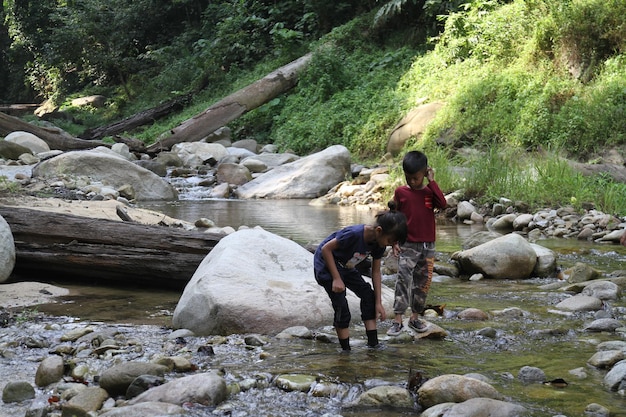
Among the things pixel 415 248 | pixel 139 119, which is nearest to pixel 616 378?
pixel 415 248

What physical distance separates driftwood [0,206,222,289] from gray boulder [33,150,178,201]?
7169 mm

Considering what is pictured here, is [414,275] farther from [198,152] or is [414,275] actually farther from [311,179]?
[198,152]

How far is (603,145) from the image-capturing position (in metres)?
12.3

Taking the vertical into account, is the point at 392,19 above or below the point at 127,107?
above

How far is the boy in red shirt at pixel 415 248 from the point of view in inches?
196

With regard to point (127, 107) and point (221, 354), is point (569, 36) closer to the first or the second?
point (221, 354)

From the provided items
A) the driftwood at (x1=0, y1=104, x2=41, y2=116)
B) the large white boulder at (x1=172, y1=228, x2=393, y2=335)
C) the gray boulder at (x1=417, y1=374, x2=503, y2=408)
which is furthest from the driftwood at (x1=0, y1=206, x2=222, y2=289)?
the driftwood at (x1=0, y1=104, x2=41, y2=116)

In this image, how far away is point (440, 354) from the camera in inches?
175

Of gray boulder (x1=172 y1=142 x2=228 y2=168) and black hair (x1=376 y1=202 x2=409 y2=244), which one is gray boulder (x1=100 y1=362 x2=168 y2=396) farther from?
gray boulder (x1=172 y1=142 x2=228 y2=168)

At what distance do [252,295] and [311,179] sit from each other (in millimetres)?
10532

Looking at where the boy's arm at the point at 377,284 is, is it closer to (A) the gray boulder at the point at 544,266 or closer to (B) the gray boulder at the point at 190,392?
(B) the gray boulder at the point at 190,392

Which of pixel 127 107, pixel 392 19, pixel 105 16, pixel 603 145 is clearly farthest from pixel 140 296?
pixel 105 16

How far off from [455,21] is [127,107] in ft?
60.9

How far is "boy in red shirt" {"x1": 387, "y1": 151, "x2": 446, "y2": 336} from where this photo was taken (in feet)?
16.3
